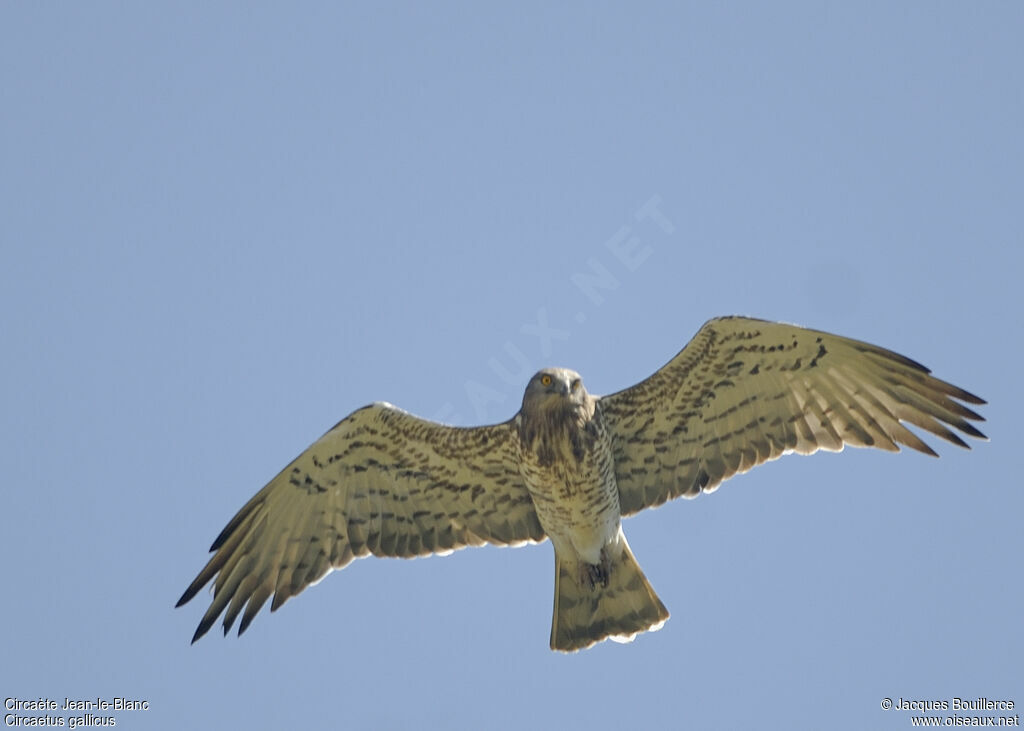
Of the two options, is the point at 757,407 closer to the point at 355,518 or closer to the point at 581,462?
the point at 581,462

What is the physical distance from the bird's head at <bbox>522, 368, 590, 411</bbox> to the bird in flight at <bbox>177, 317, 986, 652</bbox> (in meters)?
0.01

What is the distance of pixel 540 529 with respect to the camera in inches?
473

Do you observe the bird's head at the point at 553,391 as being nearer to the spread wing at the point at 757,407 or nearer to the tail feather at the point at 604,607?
the spread wing at the point at 757,407

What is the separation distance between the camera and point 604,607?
11.7 meters

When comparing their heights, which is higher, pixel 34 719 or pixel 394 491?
pixel 394 491

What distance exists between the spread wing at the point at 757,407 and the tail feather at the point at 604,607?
0.66 m

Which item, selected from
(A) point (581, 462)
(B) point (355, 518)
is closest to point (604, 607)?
(A) point (581, 462)

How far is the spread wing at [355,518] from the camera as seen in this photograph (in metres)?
11.9

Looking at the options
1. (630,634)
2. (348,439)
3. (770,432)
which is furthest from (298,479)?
(770,432)

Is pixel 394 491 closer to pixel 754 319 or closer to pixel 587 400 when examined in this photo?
pixel 587 400

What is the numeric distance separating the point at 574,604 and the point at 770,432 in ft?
7.22

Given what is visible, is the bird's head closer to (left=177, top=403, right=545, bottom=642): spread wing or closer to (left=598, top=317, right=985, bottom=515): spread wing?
(left=598, top=317, right=985, bottom=515): spread wing

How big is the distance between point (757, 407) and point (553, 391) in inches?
75.9

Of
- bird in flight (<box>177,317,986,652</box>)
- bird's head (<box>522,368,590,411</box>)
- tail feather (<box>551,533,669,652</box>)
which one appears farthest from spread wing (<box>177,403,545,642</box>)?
bird's head (<box>522,368,590,411</box>)
